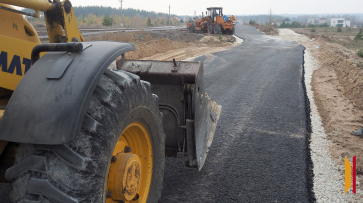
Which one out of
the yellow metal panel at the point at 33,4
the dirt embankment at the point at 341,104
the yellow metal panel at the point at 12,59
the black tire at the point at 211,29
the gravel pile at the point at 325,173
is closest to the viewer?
the yellow metal panel at the point at 12,59

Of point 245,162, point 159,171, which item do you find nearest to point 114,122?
point 159,171

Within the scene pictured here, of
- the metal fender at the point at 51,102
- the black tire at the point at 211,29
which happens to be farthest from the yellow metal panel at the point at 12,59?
the black tire at the point at 211,29

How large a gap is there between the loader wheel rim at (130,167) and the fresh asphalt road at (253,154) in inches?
31.9

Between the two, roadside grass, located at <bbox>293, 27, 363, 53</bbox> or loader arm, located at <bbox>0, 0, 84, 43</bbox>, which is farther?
roadside grass, located at <bbox>293, 27, 363, 53</bbox>

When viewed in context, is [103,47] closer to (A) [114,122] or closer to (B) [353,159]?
(A) [114,122]

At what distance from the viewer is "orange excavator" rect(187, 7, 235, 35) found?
29.5 metres

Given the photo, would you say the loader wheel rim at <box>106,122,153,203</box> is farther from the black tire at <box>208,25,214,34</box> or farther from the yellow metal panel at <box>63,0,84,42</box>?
the black tire at <box>208,25,214,34</box>

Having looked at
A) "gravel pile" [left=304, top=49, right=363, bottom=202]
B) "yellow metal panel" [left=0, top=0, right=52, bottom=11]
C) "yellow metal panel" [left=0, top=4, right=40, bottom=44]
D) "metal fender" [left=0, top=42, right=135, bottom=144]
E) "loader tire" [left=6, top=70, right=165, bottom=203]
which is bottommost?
"gravel pile" [left=304, top=49, right=363, bottom=202]

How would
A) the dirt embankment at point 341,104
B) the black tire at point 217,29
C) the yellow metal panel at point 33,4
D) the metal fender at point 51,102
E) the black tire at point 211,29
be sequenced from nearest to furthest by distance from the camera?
the metal fender at point 51,102 → the yellow metal panel at point 33,4 → the dirt embankment at point 341,104 → the black tire at point 217,29 → the black tire at point 211,29

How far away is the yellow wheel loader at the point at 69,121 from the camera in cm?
136

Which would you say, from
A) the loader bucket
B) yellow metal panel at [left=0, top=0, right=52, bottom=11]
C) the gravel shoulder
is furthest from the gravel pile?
yellow metal panel at [left=0, top=0, right=52, bottom=11]

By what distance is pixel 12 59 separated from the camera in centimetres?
185

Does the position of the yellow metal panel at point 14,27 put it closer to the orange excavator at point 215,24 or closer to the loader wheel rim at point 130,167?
the loader wheel rim at point 130,167

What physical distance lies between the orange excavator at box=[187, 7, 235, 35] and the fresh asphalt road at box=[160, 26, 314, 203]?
894 inches
